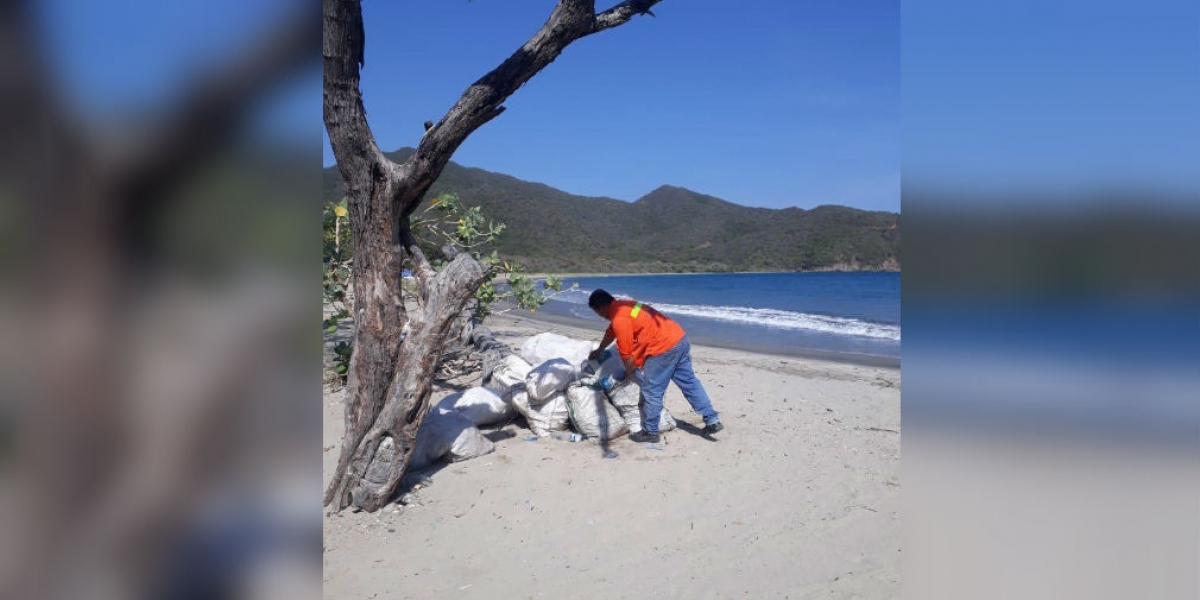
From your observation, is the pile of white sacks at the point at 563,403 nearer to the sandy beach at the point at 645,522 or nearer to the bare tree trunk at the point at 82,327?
the sandy beach at the point at 645,522

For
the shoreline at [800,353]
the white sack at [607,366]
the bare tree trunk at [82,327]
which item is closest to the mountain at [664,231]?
the shoreline at [800,353]

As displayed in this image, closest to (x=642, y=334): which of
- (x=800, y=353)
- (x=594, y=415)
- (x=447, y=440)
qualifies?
(x=594, y=415)

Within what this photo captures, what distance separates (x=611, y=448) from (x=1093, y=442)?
149 inches

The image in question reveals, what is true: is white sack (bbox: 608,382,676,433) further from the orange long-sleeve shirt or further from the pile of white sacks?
the orange long-sleeve shirt

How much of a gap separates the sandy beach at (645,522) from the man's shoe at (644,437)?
81 millimetres

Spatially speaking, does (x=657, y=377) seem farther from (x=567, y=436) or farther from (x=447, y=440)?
(x=447, y=440)

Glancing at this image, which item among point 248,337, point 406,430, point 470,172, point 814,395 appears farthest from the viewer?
point 470,172

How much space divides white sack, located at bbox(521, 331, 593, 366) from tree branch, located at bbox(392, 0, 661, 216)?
2532mm

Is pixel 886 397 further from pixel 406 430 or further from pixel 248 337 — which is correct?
pixel 248 337

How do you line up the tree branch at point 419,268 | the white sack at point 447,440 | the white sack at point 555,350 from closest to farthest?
the tree branch at point 419,268
the white sack at point 447,440
the white sack at point 555,350

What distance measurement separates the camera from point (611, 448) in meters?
5.01

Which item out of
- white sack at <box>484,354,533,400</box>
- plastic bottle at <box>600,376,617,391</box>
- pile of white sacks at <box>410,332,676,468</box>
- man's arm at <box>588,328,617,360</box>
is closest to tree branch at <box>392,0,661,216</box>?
pile of white sacks at <box>410,332,676,468</box>

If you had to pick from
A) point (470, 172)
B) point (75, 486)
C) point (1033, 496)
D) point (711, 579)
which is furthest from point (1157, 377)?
point (470, 172)

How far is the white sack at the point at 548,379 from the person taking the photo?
5297 mm
